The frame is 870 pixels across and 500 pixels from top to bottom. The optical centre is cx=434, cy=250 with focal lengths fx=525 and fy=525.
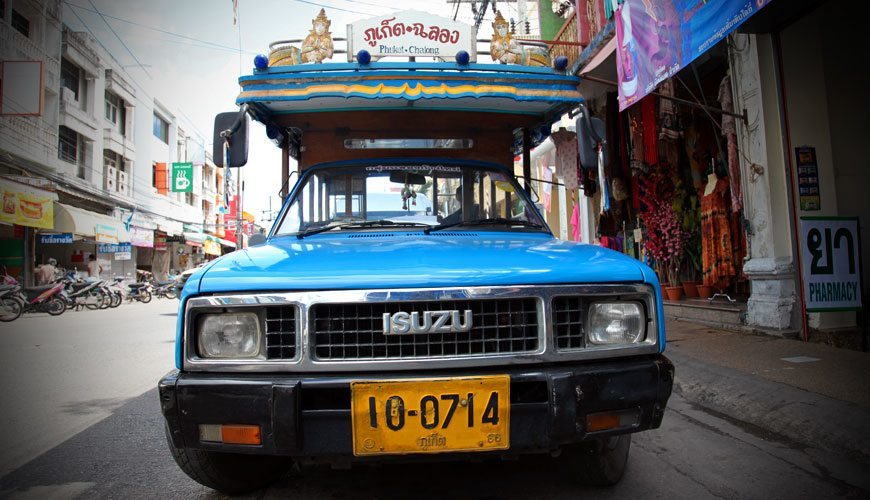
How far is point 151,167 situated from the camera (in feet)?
84.7

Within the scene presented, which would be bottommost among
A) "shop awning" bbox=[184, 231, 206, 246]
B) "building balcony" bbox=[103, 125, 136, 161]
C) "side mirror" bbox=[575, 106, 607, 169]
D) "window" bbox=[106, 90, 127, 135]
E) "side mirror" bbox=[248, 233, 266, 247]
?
"side mirror" bbox=[248, 233, 266, 247]

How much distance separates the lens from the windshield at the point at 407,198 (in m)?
3.09

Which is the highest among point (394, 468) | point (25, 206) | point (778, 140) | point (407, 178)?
point (25, 206)

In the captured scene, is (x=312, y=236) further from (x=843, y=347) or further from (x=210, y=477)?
(x=843, y=347)

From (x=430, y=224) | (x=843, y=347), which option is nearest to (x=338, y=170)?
(x=430, y=224)

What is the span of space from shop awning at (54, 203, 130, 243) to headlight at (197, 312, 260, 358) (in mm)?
18040

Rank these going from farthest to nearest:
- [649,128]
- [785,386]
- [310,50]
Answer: [649,128], [785,386], [310,50]

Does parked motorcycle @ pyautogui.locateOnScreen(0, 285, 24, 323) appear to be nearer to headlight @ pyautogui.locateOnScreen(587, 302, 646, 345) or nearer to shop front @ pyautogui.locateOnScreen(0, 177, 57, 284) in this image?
shop front @ pyautogui.locateOnScreen(0, 177, 57, 284)

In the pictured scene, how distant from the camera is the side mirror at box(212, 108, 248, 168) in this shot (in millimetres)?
3078

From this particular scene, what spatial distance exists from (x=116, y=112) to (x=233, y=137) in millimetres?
24206

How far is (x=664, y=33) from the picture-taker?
5555 millimetres

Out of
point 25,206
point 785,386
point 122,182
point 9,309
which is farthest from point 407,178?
point 122,182

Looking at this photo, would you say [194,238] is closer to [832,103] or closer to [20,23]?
[20,23]

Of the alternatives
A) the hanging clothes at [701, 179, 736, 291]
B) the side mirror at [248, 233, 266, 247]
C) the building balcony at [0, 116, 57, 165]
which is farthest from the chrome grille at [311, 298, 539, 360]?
the building balcony at [0, 116, 57, 165]
